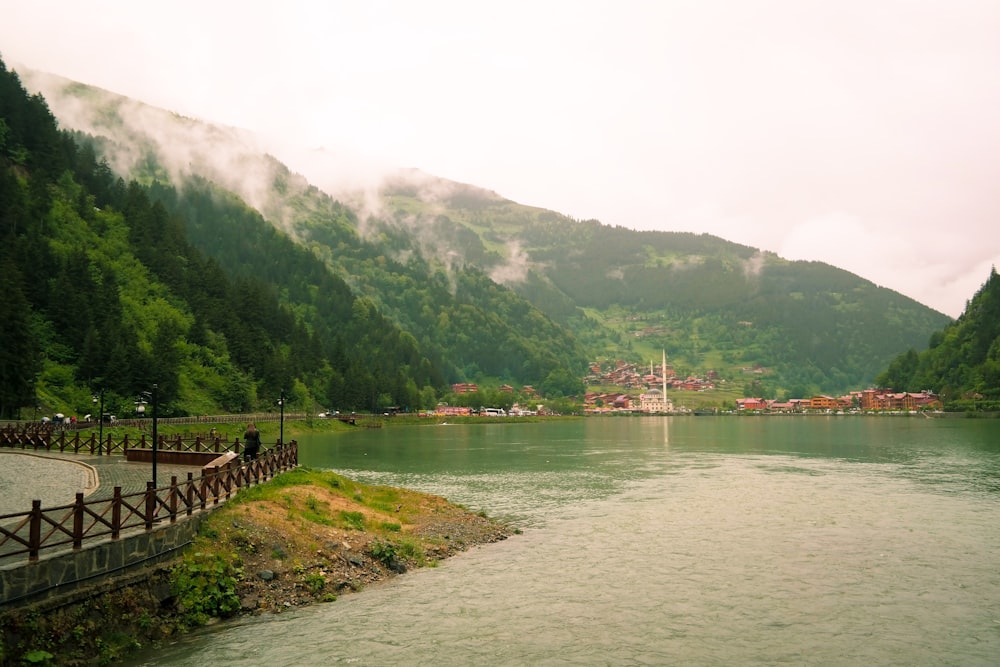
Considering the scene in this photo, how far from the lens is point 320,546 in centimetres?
3319

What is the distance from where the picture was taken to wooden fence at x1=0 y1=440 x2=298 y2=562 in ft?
71.8

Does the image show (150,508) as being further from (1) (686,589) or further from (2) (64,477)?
(1) (686,589)

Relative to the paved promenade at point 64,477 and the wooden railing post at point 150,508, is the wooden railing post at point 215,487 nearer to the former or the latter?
the paved promenade at point 64,477

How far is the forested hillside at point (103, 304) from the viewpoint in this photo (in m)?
112

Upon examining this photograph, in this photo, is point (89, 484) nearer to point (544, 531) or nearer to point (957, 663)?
point (544, 531)

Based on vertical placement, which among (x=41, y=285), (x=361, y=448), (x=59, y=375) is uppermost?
(x=41, y=285)

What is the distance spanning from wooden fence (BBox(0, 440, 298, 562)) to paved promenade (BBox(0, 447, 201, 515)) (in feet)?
10.5

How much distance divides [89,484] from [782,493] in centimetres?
5299

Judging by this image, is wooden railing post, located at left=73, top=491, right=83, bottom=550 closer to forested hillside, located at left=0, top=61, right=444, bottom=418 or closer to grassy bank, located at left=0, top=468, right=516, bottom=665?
grassy bank, located at left=0, top=468, right=516, bottom=665

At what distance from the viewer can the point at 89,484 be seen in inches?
1529

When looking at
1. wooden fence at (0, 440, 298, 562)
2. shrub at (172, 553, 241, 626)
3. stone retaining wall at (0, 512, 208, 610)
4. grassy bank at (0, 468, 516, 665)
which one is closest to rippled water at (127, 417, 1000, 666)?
shrub at (172, 553, 241, 626)

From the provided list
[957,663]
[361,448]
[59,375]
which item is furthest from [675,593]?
[59,375]

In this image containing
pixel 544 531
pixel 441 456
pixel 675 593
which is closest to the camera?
pixel 675 593

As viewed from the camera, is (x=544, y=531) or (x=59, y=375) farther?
(x=59, y=375)
